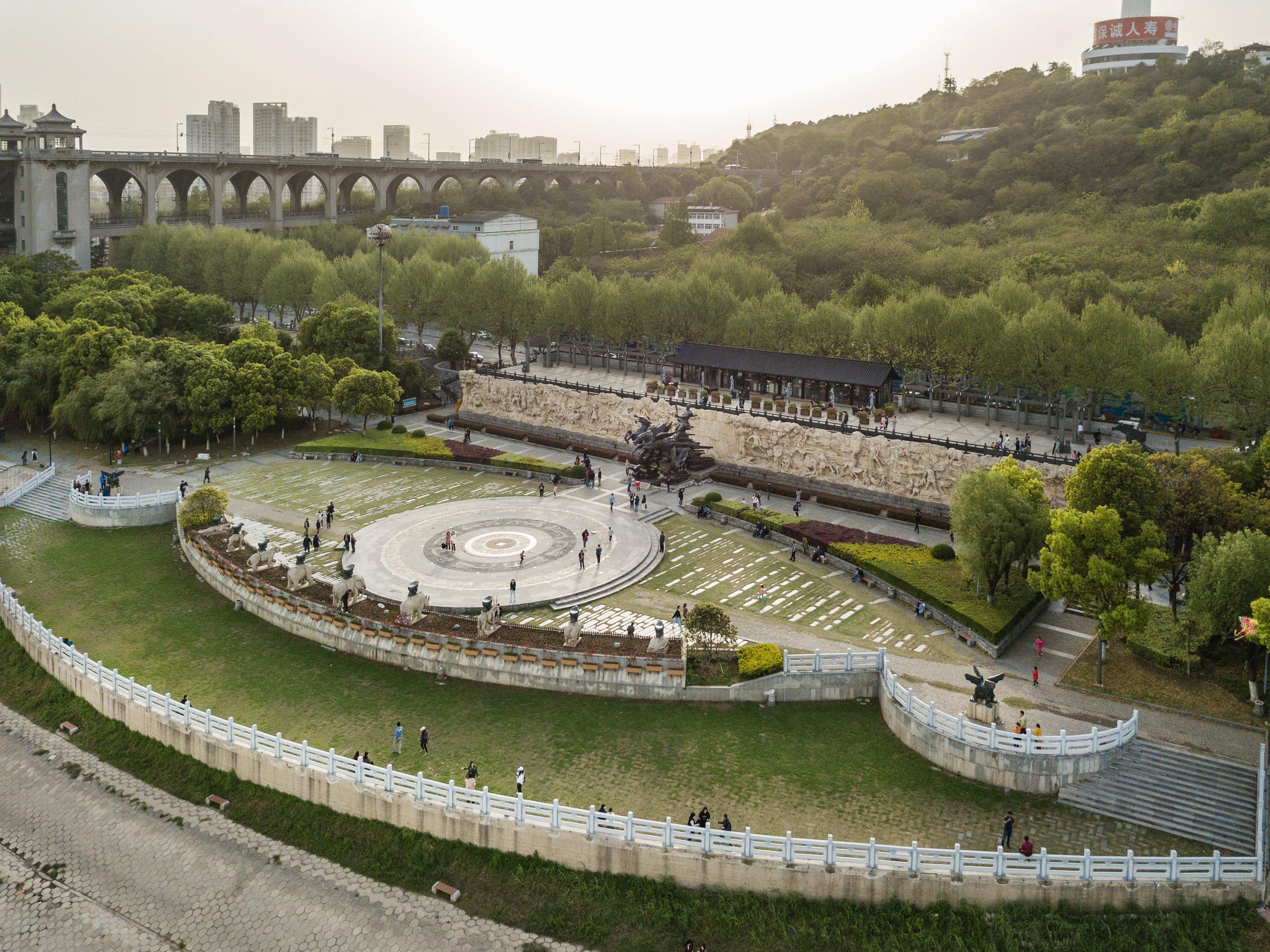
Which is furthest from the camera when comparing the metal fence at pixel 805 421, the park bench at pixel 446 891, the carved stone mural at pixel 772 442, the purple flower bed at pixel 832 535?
the carved stone mural at pixel 772 442

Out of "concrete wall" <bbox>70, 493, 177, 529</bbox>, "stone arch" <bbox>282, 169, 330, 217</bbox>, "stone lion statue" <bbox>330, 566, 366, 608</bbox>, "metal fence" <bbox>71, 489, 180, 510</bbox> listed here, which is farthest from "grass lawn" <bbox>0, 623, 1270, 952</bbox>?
"stone arch" <bbox>282, 169, 330, 217</bbox>

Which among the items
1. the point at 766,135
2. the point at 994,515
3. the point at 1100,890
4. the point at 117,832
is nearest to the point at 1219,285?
the point at 994,515

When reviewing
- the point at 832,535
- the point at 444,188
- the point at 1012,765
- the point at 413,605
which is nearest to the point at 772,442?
the point at 832,535

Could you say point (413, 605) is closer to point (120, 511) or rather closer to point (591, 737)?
Answer: point (591, 737)

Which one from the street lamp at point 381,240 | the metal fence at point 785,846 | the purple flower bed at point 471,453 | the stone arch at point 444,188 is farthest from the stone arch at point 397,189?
the metal fence at point 785,846

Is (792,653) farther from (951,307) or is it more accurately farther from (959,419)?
(951,307)

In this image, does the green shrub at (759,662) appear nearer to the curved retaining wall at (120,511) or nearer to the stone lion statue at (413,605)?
the stone lion statue at (413,605)
